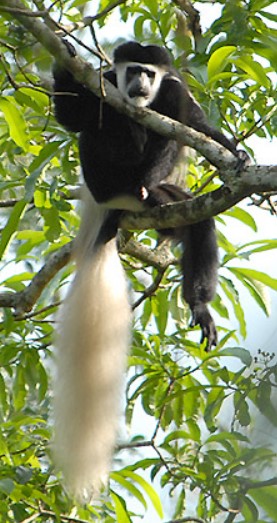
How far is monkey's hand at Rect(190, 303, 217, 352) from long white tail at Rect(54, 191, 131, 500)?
0.74ft

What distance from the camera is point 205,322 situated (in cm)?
278

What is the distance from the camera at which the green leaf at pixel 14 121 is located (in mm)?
2320

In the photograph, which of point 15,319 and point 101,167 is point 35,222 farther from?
point 15,319

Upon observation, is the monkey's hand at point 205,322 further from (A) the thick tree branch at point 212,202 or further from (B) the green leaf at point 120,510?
(B) the green leaf at point 120,510

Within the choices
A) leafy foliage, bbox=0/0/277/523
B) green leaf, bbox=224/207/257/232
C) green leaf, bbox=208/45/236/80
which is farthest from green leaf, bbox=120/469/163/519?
green leaf, bbox=208/45/236/80

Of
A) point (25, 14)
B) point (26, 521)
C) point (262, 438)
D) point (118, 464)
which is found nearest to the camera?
point (262, 438)

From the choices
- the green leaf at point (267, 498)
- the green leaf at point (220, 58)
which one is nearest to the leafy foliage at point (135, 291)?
the green leaf at point (220, 58)

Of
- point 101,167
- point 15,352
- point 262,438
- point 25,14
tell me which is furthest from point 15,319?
point 262,438

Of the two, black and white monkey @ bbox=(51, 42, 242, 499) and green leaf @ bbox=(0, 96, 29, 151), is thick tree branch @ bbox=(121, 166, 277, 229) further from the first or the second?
green leaf @ bbox=(0, 96, 29, 151)

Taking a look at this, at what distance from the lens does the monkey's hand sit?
2754 mm

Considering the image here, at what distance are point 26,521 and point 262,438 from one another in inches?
73.1

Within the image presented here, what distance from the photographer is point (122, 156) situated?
2838 mm

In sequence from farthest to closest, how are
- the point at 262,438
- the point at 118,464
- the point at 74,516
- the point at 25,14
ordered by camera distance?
the point at 118,464
the point at 74,516
the point at 25,14
the point at 262,438

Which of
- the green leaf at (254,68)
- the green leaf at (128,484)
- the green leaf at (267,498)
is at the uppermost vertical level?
the green leaf at (254,68)
